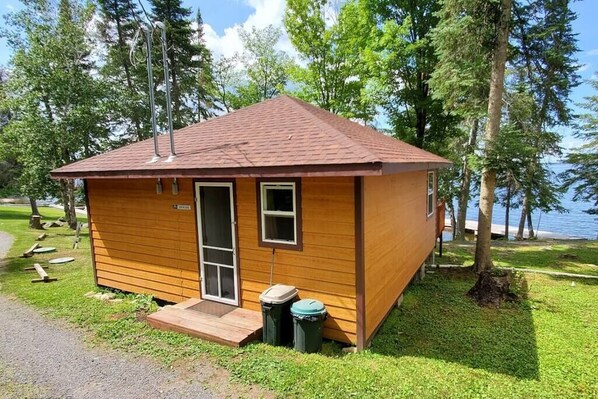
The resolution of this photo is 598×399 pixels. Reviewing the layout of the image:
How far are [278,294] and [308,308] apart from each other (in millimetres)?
486

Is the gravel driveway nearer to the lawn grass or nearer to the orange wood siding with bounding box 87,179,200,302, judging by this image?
the orange wood siding with bounding box 87,179,200,302

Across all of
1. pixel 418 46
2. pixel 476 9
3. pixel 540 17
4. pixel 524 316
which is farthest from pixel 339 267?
pixel 418 46

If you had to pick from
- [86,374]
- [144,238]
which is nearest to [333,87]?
[144,238]

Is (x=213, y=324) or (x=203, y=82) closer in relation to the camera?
(x=213, y=324)

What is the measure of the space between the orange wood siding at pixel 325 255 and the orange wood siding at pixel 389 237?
245 millimetres

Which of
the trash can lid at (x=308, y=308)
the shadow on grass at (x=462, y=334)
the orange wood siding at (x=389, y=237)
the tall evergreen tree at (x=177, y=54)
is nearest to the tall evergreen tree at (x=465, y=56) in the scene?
the orange wood siding at (x=389, y=237)

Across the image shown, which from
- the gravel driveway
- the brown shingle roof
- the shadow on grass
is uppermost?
the brown shingle roof

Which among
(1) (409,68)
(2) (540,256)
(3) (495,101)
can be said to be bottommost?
(2) (540,256)

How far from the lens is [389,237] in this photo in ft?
18.6

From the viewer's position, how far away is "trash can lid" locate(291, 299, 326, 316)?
4.39 meters

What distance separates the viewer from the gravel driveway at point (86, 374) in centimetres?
379

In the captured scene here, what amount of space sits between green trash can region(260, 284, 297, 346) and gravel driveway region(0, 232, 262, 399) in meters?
0.85

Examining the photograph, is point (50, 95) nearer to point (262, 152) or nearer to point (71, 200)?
point (71, 200)

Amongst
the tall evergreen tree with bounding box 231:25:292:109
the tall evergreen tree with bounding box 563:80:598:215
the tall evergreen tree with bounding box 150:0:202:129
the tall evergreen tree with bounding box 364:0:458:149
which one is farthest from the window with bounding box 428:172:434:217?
the tall evergreen tree with bounding box 150:0:202:129
